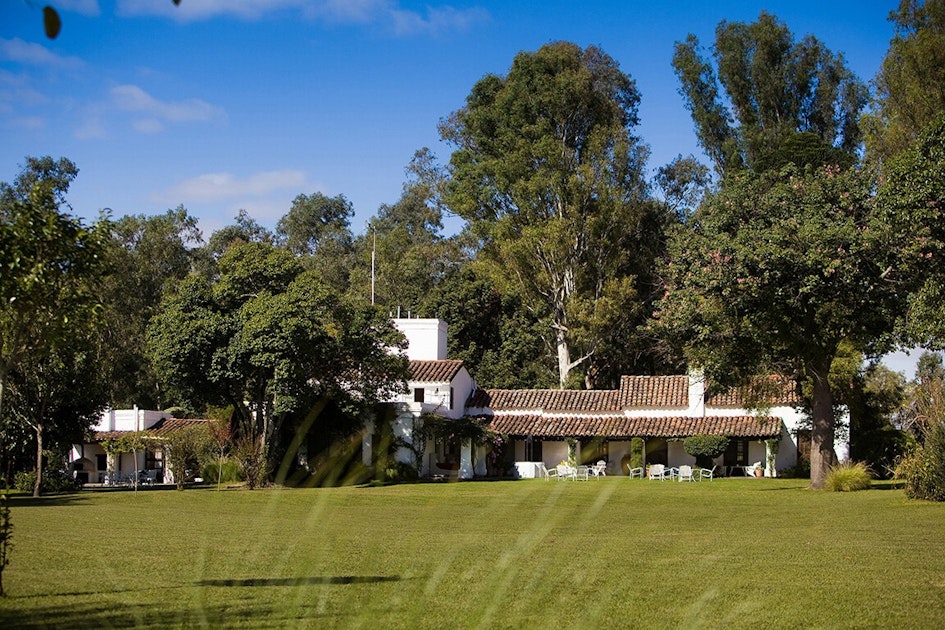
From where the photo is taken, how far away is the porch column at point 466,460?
1702 inches

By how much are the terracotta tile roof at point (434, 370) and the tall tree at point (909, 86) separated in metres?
18.0

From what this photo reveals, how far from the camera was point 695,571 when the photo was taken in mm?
12297

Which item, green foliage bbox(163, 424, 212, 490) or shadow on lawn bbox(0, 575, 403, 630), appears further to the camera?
green foliage bbox(163, 424, 212, 490)

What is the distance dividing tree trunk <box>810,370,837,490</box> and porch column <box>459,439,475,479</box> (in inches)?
583

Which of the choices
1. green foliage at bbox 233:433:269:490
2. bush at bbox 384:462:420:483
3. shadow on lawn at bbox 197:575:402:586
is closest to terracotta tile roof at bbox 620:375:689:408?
bush at bbox 384:462:420:483

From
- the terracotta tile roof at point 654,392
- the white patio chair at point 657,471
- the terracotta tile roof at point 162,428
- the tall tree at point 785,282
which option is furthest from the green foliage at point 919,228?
the terracotta tile roof at point 162,428

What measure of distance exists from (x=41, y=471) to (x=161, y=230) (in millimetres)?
24944

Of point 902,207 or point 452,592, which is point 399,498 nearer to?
point 902,207

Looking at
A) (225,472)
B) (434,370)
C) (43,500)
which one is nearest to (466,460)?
→ (434,370)

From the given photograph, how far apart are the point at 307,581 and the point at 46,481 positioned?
25.3 meters

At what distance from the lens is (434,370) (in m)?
45.2

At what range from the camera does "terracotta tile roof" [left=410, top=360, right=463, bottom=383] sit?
146 ft

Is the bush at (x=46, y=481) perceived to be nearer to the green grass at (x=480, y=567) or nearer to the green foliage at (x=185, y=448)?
the green foliage at (x=185, y=448)

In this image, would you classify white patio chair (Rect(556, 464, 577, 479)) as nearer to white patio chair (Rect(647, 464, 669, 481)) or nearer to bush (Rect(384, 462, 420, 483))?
white patio chair (Rect(647, 464, 669, 481))
